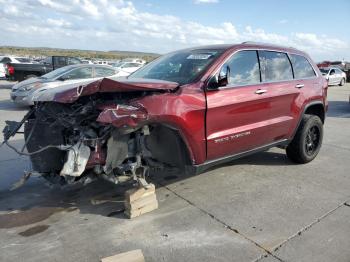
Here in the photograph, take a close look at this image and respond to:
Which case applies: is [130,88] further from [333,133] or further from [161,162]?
[333,133]

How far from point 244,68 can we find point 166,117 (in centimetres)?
154

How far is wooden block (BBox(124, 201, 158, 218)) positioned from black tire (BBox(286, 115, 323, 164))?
2.61 m

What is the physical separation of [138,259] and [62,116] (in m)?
1.63

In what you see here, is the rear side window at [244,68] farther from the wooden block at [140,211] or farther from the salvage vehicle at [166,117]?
the wooden block at [140,211]

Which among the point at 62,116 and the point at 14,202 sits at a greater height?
the point at 62,116

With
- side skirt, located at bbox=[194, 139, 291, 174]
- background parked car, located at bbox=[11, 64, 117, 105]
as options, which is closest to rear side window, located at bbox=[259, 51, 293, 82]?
side skirt, located at bbox=[194, 139, 291, 174]

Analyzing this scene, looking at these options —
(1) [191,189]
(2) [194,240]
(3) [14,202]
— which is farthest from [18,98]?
(2) [194,240]

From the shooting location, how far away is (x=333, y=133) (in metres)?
8.55

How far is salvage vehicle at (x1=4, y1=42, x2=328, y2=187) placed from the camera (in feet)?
12.1

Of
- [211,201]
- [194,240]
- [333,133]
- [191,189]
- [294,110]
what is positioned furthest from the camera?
[333,133]

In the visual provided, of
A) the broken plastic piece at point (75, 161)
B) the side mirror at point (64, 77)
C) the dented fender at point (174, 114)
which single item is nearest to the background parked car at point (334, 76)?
the side mirror at point (64, 77)

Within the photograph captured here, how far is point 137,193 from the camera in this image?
13.2ft

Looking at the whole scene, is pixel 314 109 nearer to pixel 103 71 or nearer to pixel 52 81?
pixel 52 81

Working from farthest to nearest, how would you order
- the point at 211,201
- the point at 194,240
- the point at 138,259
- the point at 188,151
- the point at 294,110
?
the point at 294,110
the point at 211,201
the point at 188,151
the point at 194,240
the point at 138,259
